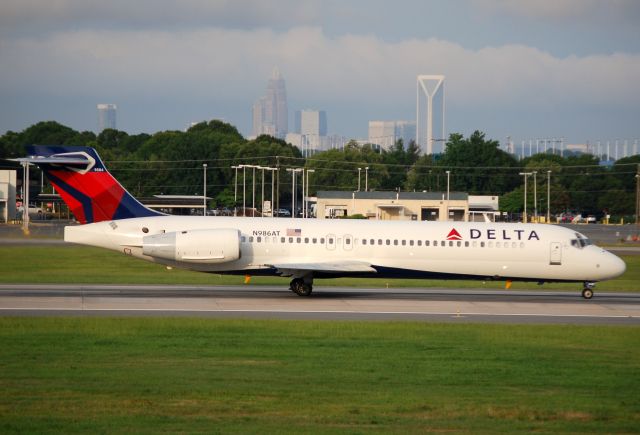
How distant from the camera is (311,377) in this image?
18078 millimetres

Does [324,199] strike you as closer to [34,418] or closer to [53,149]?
[53,149]

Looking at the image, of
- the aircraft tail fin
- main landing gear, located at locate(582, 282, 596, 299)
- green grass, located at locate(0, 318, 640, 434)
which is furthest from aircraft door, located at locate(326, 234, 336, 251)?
main landing gear, located at locate(582, 282, 596, 299)

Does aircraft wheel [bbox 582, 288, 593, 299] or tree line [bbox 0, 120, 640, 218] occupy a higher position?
tree line [bbox 0, 120, 640, 218]

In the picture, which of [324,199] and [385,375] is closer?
[385,375]

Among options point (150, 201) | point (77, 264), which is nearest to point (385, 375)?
point (77, 264)

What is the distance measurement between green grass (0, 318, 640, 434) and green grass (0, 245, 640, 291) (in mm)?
13461

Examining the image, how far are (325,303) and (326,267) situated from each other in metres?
1.45

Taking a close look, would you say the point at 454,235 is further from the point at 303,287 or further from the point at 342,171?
the point at 342,171

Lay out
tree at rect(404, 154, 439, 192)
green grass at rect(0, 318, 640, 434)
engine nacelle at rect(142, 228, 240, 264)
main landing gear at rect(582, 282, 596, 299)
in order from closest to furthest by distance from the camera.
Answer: green grass at rect(0, 318, 640, 434) < engine nacelle at rect(142, 228, 240, 264) < main landing gear at rect(582, 282, 596, 299) < tree at rect(404, 154, 439, 192)

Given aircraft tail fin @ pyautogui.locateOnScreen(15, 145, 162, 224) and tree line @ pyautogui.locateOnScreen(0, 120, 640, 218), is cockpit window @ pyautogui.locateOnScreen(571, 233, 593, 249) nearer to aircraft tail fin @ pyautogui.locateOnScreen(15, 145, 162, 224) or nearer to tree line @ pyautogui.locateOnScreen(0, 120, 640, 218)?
aircraft tail fin @ pyautogui.locateOnScreen(15, 145, 162, 224)

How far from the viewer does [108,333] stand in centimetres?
2300

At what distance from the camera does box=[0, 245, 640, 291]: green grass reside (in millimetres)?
38562

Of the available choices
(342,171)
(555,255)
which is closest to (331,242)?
(555,255)

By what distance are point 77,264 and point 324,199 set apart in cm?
4903
